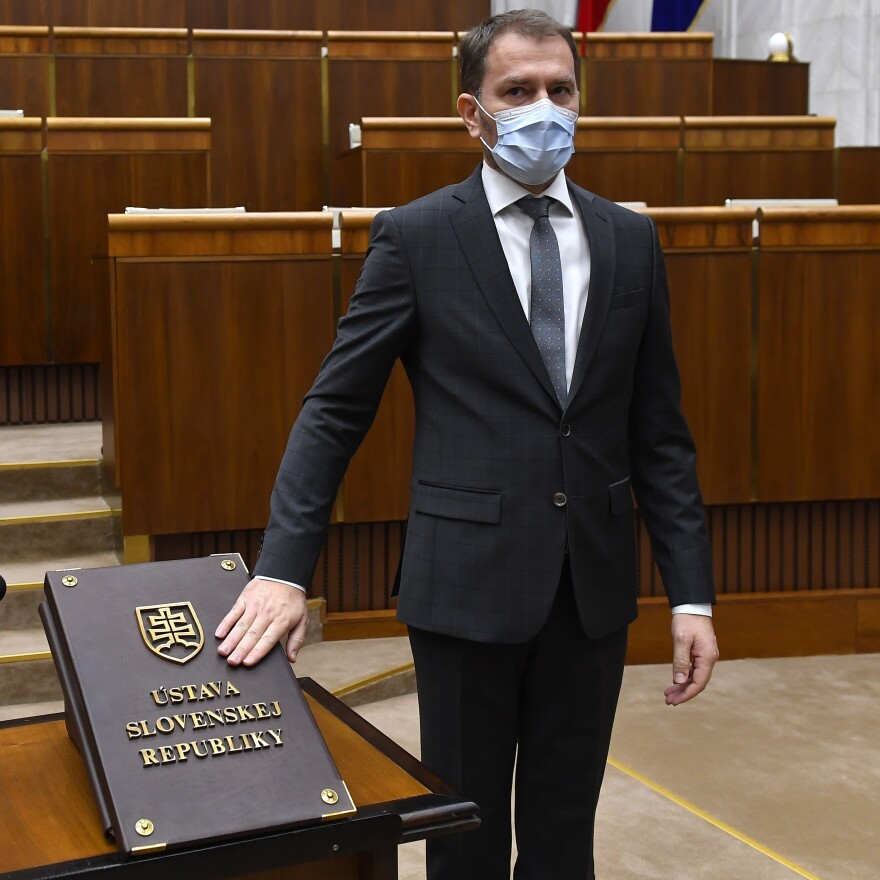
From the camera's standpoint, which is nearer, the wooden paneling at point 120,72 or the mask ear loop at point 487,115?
the mask ear loop at point 487,115

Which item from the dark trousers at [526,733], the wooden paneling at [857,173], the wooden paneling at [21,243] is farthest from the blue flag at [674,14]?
the dark trousers at [526,733]

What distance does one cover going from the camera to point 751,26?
11.5 feet

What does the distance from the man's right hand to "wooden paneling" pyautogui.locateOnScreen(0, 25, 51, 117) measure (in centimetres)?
226

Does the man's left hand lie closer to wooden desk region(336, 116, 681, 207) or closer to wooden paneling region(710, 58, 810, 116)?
wooden desk region(336, 116, 681, 207)

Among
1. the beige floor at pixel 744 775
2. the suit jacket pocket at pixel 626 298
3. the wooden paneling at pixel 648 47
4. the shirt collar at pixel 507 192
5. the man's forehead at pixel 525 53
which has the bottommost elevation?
the beige floor at pixel 744 775

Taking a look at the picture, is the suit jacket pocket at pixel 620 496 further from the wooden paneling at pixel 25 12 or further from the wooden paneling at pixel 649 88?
the wooden paneling at pixel 25 12

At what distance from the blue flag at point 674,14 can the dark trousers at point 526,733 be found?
10.6ft

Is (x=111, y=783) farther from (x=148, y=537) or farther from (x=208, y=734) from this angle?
(x=148, y=537)

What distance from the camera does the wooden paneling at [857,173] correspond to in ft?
7.89

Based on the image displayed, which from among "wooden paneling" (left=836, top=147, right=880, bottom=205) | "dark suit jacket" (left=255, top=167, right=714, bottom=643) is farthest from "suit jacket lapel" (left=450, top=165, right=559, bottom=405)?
"wooden paneling" (left=836, top=147, right=880, bottom=205)

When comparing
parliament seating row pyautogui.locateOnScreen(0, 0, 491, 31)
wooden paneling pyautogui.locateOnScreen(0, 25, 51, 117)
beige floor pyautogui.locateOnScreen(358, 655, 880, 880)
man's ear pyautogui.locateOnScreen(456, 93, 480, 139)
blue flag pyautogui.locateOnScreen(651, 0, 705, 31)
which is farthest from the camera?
blue flag pyautogui.locateOnScreen(651, 0, 705, 31)

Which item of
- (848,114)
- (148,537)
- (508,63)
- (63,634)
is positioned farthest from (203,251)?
(848,114)

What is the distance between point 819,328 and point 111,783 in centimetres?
137

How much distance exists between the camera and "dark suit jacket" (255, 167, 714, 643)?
0.61m
